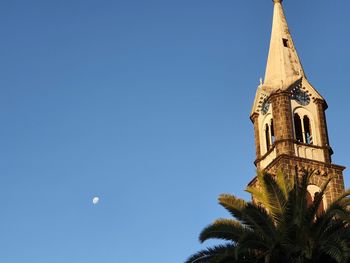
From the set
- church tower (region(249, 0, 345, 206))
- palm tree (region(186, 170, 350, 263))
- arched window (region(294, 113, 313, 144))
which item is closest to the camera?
palm tree (region(186, 170, 350, 263))

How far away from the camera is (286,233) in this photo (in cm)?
2814

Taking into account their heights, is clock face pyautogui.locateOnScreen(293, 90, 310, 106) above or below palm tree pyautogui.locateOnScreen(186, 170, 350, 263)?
above

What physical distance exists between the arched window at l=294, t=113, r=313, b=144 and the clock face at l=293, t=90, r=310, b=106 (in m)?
0.93

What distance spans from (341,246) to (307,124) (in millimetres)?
18776

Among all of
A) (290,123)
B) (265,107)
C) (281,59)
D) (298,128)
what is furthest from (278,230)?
(281,59)

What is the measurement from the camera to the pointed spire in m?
45.5

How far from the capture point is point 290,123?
4297 centimetres

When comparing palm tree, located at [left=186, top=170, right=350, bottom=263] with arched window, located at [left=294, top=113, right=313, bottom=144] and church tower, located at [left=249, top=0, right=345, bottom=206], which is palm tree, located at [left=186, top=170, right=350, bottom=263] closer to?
church tower, located at [left=249, top=0, right=345, bottom=206]

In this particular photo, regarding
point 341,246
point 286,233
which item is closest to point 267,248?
point 286,233

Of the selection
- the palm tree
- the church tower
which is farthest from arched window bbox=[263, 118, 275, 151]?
the palm tree

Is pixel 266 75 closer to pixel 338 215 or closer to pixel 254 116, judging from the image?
pixel 254 116

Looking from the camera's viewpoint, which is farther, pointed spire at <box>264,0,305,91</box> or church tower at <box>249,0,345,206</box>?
pointed spire at <box>264,0,305,91</box>

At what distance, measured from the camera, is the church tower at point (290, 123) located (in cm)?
4150

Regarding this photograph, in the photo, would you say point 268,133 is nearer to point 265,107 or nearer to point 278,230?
point 265,107
